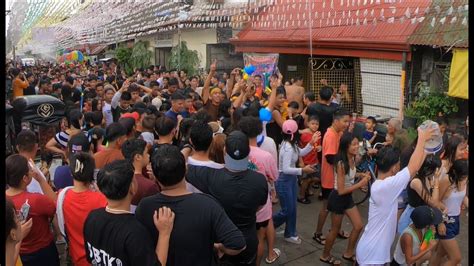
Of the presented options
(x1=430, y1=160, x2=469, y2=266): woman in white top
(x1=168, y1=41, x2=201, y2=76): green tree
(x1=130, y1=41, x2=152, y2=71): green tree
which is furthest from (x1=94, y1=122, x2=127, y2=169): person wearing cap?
(x1=130, y1=41, x2=152, y2=71): green tree

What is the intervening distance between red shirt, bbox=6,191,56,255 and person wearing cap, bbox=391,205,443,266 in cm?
267

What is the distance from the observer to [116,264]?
2393 millimetres

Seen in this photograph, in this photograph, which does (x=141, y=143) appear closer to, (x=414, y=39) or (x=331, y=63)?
(x=414, y=39)

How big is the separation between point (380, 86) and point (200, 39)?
936 cm

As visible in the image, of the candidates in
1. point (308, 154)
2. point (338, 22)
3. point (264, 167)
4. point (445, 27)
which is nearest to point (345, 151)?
point (264, 167)

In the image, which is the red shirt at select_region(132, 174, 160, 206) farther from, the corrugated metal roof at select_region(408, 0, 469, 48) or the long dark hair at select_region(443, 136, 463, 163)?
the corrugated metal roof at select_region(408, 0, 469, 48)

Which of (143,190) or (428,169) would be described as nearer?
(143,190)

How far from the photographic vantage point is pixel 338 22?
11.0 metres

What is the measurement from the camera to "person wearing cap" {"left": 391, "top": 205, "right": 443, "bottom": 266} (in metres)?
3.61

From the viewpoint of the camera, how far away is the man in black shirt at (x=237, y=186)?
3164mm

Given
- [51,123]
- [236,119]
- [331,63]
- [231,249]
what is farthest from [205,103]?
[331,63]

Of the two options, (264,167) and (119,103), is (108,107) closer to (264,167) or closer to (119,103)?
(119,103)

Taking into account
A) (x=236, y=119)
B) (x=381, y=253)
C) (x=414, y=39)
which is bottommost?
(x=381, y=253)

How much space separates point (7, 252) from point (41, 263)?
814mm
